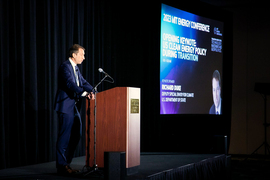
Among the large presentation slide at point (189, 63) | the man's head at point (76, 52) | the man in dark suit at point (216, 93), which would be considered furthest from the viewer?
the man in dark suit at point (216, 93)

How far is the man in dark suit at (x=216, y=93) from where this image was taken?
6.88 m

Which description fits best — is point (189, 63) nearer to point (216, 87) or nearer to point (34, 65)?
point (216, 87)

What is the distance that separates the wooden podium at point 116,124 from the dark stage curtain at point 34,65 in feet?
4.04

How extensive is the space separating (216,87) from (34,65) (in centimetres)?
389

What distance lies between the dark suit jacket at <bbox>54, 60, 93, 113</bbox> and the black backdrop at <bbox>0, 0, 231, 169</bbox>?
3.39 feet

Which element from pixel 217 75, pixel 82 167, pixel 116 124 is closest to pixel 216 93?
pixel 217 75

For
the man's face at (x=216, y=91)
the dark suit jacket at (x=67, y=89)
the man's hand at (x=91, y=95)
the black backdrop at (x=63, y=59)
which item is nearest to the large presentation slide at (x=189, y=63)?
the man's face at (x=216, y=91)

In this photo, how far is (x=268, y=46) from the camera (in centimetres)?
816

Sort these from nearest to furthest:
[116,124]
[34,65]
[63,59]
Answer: [116,124], [34,65], [63,59]

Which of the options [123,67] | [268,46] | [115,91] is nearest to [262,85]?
[268,46]

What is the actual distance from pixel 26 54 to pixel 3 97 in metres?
0.67

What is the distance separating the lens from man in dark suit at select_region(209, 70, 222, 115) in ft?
22.6

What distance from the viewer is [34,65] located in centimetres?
439

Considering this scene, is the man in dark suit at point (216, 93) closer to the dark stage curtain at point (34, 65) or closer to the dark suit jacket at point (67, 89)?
the dark stage curtain at point (34, 65)
